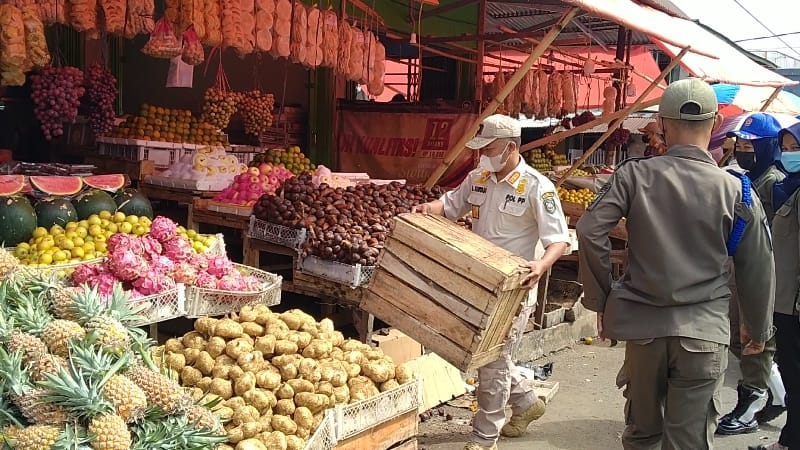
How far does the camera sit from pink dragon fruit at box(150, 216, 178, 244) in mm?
4781

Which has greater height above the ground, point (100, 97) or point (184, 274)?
point (100, 97)

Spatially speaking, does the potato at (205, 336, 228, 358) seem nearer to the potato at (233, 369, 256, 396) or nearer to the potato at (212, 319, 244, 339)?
the potato at (212, 319, 244, 339)

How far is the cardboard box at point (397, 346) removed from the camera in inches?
221

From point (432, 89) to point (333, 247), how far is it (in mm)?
8336

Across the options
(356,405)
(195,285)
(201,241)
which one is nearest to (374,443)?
(356,405)

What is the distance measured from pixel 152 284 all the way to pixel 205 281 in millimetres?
373

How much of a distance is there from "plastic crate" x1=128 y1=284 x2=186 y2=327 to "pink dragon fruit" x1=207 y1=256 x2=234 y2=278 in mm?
335

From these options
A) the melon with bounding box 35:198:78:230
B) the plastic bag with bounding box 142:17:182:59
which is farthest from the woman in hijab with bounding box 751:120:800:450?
the melon with bounding box 35:198:78:230

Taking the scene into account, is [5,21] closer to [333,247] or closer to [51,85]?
[51,85]

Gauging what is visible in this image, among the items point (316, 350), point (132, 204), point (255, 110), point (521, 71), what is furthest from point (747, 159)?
point (255, 110)

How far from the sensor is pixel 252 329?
393 centimetres

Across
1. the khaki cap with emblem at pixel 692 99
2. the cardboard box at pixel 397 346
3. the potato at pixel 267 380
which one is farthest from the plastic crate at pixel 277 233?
the khaki cap with emblem at pixel 692 99

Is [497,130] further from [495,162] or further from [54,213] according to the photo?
[54,213]

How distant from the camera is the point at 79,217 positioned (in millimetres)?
5242
